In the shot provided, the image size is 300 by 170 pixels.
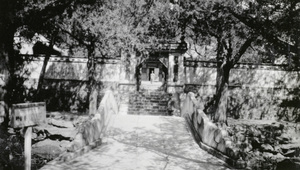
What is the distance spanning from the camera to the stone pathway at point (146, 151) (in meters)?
7.42

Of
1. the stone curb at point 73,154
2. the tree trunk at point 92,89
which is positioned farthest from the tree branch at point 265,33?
the tree trunk at point 92,89

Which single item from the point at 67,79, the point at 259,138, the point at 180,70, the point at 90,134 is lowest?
the point at 259,138

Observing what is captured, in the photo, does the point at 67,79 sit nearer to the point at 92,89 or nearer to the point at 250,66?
the point at 92,89

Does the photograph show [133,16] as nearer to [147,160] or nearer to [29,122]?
[147,160]

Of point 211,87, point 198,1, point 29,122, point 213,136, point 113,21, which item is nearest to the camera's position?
point 29,122

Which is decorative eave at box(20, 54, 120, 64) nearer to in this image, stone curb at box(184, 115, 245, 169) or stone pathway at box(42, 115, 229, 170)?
stone pathway at box(42, 115, 229, 170)

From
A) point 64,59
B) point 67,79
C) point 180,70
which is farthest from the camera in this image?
point 64,59

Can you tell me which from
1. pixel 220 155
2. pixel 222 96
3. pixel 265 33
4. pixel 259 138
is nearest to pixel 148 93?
pixel 222 96

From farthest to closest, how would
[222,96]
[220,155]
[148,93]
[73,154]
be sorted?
[148,93] < [222,96] < [220,155] < [73,154]

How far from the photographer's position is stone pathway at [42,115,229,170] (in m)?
7.42

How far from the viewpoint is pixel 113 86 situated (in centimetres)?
2117

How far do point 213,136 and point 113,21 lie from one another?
1018cm

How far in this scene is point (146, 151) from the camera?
8727 mm

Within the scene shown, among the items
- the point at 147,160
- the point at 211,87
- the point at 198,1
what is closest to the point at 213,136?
the point at 147,160
